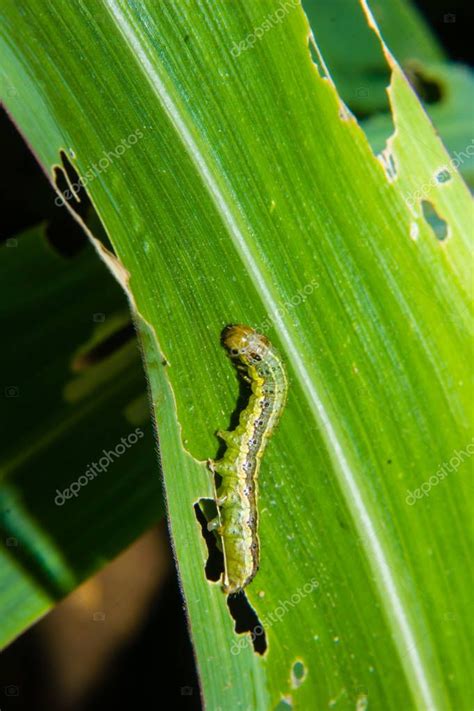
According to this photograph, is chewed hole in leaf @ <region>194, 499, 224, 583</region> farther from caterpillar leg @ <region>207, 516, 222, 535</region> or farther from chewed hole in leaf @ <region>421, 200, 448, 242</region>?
chewed hole in leaf @ <region>421, 200, 448, 242</region>

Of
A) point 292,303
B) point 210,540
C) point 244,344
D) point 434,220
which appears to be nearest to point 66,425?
point 210,540

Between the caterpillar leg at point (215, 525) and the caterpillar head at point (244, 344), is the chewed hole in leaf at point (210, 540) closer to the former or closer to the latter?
the caterpillar leg at point (215, 525)

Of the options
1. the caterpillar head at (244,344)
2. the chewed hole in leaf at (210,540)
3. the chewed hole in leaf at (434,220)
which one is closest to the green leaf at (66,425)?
the chewed hole in leaf at (210,540)

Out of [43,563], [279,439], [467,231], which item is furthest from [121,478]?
[467,231]

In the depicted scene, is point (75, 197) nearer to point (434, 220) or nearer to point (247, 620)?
point (434, 220)

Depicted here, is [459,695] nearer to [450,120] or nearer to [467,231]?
[467,231]

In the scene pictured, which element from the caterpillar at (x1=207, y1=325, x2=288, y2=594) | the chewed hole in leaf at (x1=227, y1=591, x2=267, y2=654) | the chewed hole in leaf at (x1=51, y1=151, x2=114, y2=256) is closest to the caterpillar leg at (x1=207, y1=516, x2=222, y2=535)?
the caterpillar at (x1=207, y1=325, x2=288, y2=594)

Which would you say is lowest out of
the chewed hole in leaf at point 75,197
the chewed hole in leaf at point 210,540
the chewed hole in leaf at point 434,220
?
the chewed hole in leaf at point 210,540
